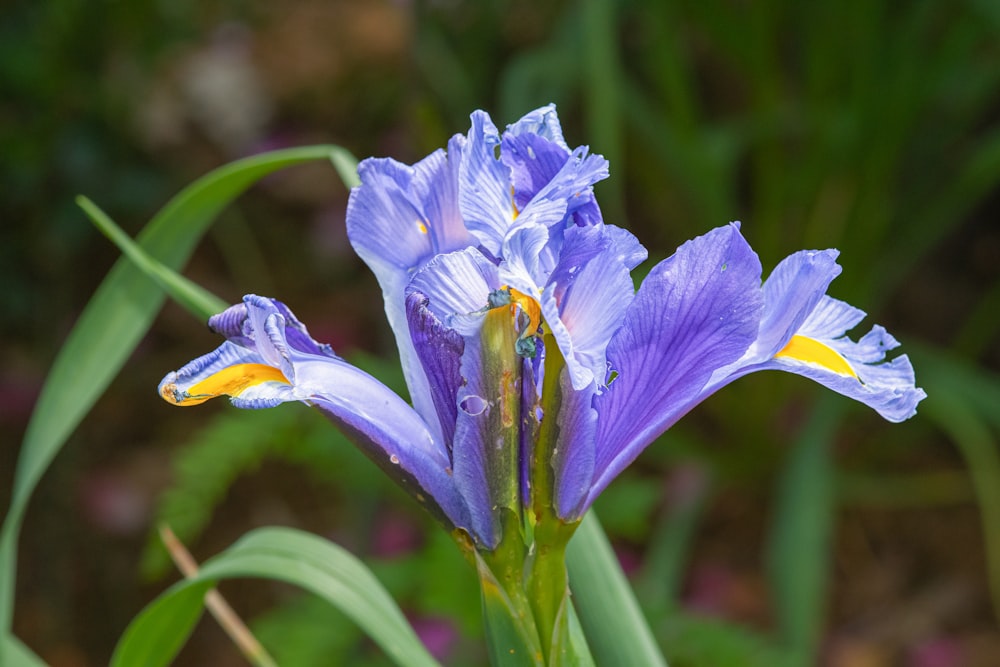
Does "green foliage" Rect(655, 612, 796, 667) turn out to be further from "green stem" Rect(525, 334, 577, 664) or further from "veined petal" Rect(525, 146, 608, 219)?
"veined petal" Rect(525, 146, 608, 219)

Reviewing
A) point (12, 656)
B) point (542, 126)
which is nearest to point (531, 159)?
point (542, 126)

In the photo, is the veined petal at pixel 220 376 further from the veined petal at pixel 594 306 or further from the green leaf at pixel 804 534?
the green leaf at pixel 804 534

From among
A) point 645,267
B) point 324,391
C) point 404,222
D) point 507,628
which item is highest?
point 645,267

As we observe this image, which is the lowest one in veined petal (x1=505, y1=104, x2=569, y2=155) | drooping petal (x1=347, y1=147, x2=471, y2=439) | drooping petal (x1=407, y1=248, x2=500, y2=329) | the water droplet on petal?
the water droplet on petal

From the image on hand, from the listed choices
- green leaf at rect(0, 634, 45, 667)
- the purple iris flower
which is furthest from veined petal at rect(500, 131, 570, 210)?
green leaf at rect(0, 634, 45, 667)

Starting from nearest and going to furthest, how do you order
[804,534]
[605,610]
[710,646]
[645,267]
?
[605,610], [710,646], [804,534], [645,267]

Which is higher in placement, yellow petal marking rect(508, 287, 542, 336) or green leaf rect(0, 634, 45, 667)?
yellow petal marking rect(508, 287, 542, 336)

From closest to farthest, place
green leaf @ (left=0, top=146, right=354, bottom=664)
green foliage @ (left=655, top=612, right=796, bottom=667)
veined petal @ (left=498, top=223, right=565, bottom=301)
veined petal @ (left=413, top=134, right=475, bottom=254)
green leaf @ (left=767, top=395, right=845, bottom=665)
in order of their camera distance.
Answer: veined petal @ (left=498, top=223, right=565, bottom=301), veined petal @ (left=413, top=134, right=475, bottom=254), green leaf @ (left=0, top=146, right=354, bottom=664), green foliage @ (left=655, top=612, right=796, bottom=667), green leaf @ (left=767, top=395, right=845, bottom=665)

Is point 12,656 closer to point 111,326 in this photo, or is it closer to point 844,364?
point 111,326
